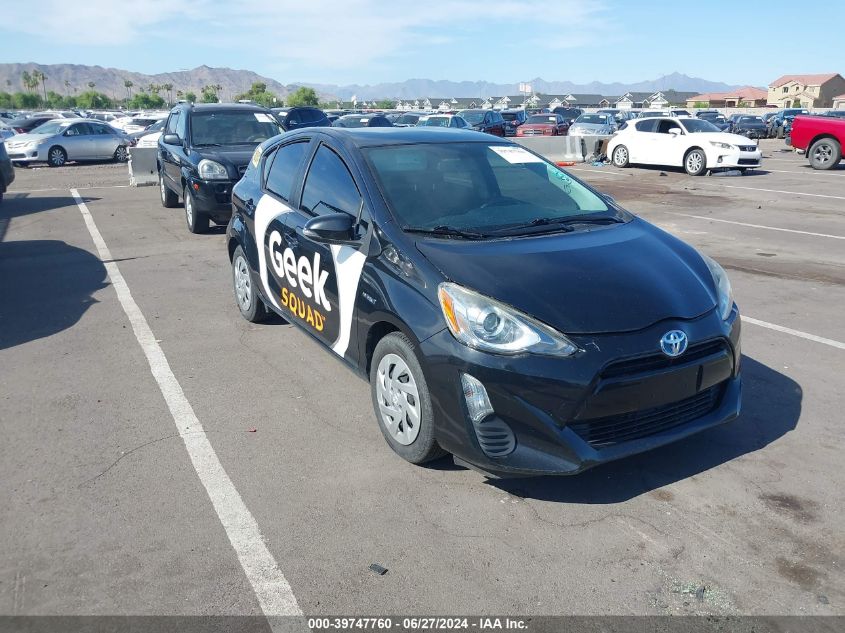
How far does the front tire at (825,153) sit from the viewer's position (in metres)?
20.6

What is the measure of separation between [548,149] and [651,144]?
14.8 feet

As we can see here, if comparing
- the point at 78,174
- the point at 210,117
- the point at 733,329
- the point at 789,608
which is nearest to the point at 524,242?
→ the point at 733,329

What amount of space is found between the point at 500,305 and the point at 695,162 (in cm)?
1861

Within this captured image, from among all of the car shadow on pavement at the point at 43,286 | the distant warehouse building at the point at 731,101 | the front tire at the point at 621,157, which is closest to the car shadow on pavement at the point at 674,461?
the car shadow on pavement at the point at 43,286

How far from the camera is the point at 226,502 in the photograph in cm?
371

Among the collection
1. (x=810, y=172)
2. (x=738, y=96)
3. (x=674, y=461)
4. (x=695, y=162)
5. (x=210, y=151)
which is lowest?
(x=674, y=461)

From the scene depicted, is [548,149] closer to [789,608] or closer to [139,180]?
[139,180]

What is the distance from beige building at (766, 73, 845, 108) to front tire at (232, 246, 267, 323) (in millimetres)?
119360

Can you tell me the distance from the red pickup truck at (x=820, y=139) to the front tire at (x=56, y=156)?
22.9m

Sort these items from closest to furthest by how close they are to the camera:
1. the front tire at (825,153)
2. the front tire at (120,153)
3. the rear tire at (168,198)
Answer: the rear tire at (168,198), the front tire at (825,153), the front tire at (120,153)

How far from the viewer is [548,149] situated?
25.1 meters

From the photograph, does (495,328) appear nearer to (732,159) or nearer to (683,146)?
(732,159)

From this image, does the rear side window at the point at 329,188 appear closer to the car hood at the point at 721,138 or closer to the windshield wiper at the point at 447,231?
the windshield wiper at the point at 447,231

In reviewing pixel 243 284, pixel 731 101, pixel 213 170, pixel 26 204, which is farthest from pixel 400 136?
pixel 731 101
